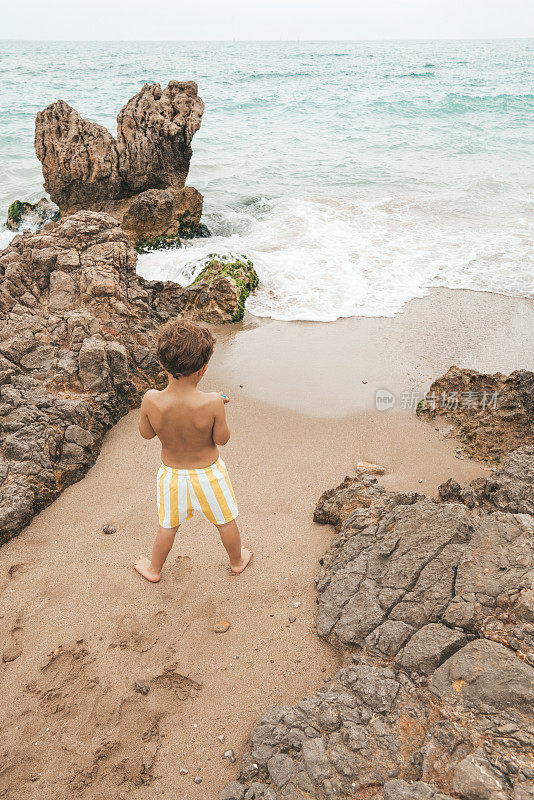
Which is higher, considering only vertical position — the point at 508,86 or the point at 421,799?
the point at 508,86

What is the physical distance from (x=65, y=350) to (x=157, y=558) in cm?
257

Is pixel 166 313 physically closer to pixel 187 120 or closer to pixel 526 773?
pixel 526 773

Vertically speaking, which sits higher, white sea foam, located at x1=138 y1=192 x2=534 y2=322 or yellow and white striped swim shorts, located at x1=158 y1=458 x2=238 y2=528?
yellow and white striped swim shorts, located at x1=158 y1=458 x2=238 y2=528

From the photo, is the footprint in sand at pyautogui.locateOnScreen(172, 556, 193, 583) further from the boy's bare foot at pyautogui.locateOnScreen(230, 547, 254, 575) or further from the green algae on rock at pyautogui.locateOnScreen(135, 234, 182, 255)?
the green algae on rock at pyautogui.locateOnScreen(135, 234, 182, 255)

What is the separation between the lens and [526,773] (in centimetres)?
156

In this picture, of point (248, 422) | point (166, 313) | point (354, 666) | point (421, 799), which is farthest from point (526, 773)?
point (166, 313)

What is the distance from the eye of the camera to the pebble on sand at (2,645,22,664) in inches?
105

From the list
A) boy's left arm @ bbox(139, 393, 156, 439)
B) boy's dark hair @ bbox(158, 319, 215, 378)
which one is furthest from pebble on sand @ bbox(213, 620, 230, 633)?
boy's dark hair @ bbox(158, 319, 215, 378)

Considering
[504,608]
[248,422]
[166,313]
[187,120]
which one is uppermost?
[187,120]

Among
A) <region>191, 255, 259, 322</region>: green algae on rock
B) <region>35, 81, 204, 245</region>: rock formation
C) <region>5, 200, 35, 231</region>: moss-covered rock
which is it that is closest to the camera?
<region>191, 255, 259, 322</region>: green algae on rock

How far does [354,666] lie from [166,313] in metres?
4.91

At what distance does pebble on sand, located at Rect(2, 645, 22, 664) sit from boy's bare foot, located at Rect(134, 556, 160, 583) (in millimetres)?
750

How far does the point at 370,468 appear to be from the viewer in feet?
13.6

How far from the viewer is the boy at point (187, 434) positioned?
2.63 m
